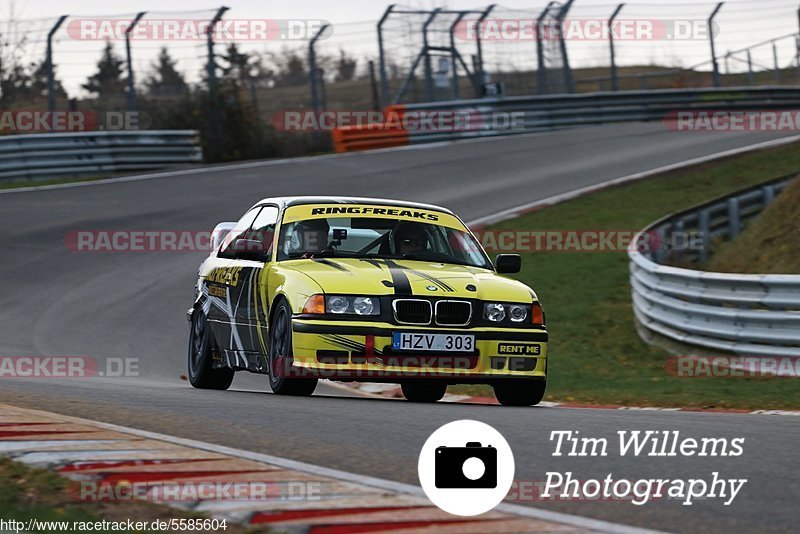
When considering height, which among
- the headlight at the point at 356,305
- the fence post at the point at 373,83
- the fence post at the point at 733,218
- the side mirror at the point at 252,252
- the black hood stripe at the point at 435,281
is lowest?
the fence post at the point at 733,218

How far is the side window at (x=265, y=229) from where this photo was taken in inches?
381

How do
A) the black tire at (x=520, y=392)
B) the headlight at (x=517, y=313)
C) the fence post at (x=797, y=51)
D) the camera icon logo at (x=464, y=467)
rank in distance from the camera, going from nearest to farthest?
the camera icon logo at (x=464, y=467)
the headlight at (x=517, y=313)
the black tire at (x=520, y=392)
the fence post at (x=797, y=51)

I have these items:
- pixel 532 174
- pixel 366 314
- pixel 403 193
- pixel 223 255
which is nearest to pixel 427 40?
pixel 532 174

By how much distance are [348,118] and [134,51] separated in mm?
8227

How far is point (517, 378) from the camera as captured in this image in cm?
893

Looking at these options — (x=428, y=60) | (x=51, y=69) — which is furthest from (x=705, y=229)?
(x=428, y=60)

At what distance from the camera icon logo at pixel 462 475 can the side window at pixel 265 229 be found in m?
4.79

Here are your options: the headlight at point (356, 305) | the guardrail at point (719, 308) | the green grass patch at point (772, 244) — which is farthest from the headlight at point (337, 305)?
the green grass patch at point (772, 244)

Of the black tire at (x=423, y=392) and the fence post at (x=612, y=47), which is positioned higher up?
the fence post at (x=612, y=47)

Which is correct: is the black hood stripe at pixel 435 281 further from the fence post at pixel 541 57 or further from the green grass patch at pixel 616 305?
the fence post at pixel 541 57

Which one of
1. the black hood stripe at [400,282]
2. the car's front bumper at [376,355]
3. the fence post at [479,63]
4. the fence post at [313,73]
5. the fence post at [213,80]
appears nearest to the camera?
the car's front bumper at [376,355]

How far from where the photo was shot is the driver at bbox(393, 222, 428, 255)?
970cm

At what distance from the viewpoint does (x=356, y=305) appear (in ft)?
28.0

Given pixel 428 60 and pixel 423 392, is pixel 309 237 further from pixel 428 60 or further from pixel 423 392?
pixel 428 60
